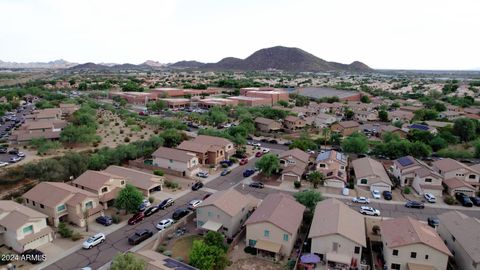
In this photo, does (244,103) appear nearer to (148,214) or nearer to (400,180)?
(400,180)

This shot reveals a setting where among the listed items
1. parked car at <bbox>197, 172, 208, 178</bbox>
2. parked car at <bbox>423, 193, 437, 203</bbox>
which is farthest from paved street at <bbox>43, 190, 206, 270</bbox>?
parked car at <bbox>423, 193, 437, 203</bbox>

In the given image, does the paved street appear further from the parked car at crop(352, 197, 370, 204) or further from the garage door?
the parked car at crop(352, 197, 370, 204)

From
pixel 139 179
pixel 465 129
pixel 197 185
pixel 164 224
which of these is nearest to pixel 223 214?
pixel 164 224

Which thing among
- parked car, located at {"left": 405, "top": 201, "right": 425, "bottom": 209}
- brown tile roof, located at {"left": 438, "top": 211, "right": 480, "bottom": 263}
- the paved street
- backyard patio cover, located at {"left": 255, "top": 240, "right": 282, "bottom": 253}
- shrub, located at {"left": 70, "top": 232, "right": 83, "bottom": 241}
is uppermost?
brown tile roof, located at {"left": 438, "top": 211, "right": 480, "bottom": 263}

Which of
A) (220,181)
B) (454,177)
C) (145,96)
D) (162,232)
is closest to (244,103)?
(145,96)

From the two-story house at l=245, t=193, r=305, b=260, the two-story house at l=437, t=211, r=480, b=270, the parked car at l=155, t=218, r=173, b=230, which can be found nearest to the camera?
the two-story house at l=437, t=211, r=480, b=270

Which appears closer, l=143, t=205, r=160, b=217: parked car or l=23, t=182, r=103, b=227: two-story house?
l=23, t=182, r=103, b=227: two-story house

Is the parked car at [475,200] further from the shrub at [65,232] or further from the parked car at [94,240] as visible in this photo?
the shrub at [65,232]

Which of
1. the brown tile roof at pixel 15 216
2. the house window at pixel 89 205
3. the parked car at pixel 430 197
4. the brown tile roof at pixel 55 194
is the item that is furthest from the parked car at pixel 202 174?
the parked car at pixel 430 197
